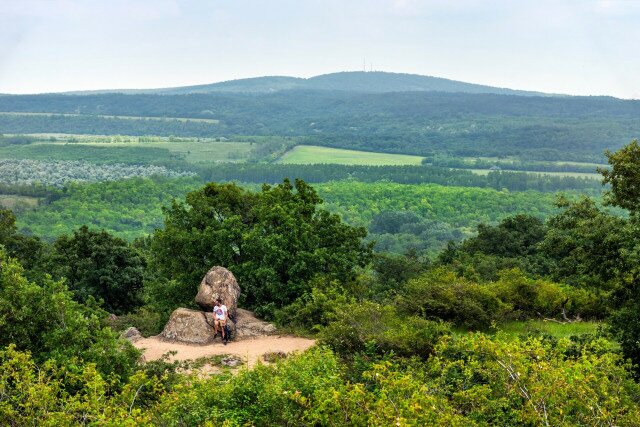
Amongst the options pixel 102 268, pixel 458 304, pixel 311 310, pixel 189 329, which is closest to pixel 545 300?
pixel 458 304

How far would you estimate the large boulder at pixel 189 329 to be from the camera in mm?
24406

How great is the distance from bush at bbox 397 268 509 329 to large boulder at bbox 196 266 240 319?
5.83 meters

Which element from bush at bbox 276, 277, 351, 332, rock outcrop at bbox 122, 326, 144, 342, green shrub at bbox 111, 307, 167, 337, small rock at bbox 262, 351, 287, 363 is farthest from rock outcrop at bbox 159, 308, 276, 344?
green shrub at bbox 111, 307, 167, 337

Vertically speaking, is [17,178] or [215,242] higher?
[215,242]

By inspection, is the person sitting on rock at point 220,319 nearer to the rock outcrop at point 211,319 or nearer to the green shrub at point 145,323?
the rock outcrop at point 211,319

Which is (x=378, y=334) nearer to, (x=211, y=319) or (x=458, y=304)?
(x=458, y=304)

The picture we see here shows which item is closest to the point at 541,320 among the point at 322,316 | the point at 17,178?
the point at 322,316

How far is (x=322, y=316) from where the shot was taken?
24.3 metres

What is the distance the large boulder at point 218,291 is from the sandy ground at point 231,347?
1709 mm

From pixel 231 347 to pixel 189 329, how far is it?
1.78 meters

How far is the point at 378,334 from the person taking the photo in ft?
66.7

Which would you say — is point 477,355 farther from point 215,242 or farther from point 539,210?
point 539,210

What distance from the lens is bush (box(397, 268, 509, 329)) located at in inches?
933

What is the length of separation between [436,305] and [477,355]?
805 cm
